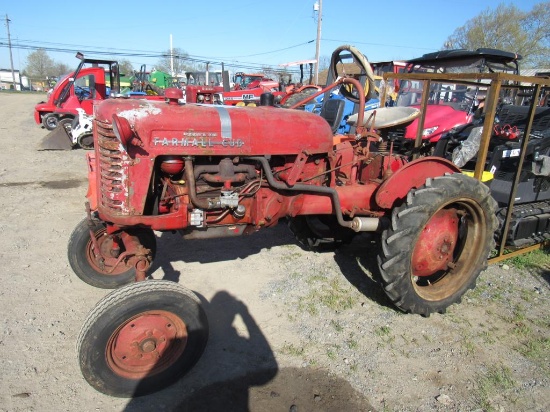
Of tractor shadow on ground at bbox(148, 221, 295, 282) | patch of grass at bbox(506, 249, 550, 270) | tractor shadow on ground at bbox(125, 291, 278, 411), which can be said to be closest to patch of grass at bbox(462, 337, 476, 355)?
tractor shadow on ground at bbox(125, 291, 278, 411)

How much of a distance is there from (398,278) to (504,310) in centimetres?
117

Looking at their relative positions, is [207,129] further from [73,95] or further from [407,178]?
[73,95]

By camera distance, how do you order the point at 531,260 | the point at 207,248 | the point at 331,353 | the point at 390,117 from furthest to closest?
the point at 207,248 → the point at 531,260 → the point at 390,117 → the point at 331,353

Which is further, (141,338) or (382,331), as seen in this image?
(382,331)

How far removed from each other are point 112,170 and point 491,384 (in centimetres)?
264

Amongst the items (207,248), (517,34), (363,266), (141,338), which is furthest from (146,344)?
(517,34)

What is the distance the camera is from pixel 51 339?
2.78m

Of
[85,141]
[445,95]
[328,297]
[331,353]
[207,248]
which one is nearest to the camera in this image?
[331,353]

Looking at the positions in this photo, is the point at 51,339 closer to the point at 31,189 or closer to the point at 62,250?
the point at 62,250

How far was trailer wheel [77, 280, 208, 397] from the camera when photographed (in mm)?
2158

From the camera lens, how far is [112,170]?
7.74ft

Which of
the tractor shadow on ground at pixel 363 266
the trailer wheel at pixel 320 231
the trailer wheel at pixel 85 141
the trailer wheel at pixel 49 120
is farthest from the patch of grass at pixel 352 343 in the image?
the trailer wheel at pixel 49 120

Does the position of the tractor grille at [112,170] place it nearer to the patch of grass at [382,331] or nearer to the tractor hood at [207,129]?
the tractor hood at [207,129]

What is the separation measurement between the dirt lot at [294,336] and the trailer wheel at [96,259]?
13 cm
